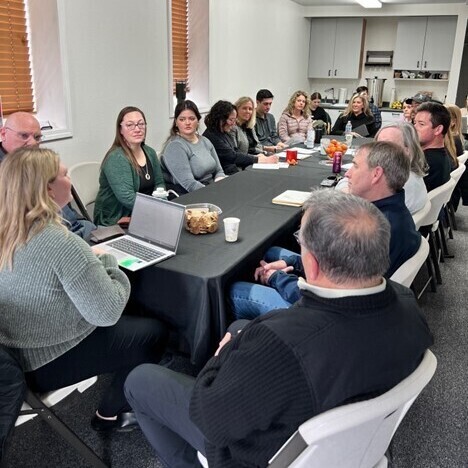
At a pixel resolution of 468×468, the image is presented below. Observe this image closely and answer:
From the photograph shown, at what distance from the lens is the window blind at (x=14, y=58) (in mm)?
3086

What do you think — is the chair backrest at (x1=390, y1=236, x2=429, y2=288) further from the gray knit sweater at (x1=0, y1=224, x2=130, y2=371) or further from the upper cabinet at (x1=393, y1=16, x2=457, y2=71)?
the upper cabinet at (x1=393, y1=16, x2=457, y2=71)

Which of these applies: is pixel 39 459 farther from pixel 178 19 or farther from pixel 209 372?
pixel 178 19

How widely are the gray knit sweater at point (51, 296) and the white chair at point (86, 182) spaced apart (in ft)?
5.59

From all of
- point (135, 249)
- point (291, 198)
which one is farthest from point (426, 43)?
point (135, 249)

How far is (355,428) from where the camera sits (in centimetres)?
89

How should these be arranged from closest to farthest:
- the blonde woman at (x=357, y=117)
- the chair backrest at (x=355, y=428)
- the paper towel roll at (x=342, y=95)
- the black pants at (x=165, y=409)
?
the chair backrest at (x=355, y=428), the black pants at (x=165, y=409), the blonde woman at (x=357, y=117), the paper towel roll at (x=342, y=95)

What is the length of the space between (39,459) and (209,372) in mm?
999

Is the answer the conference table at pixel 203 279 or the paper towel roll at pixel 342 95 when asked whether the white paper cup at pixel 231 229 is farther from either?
the paper towel roll at pixel 342 95

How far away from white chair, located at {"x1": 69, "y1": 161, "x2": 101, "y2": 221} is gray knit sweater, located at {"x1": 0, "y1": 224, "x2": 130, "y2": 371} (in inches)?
67.1

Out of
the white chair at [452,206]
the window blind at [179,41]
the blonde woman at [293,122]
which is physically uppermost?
the window blind at [179,41]

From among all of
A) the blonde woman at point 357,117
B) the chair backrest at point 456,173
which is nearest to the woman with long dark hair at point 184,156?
the chair backrest at point 456,173

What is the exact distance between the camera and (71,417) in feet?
6.38

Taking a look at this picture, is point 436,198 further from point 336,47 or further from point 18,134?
point 336,47

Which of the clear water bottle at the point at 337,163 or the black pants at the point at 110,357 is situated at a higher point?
the clear water bottle at the point at 337,163
